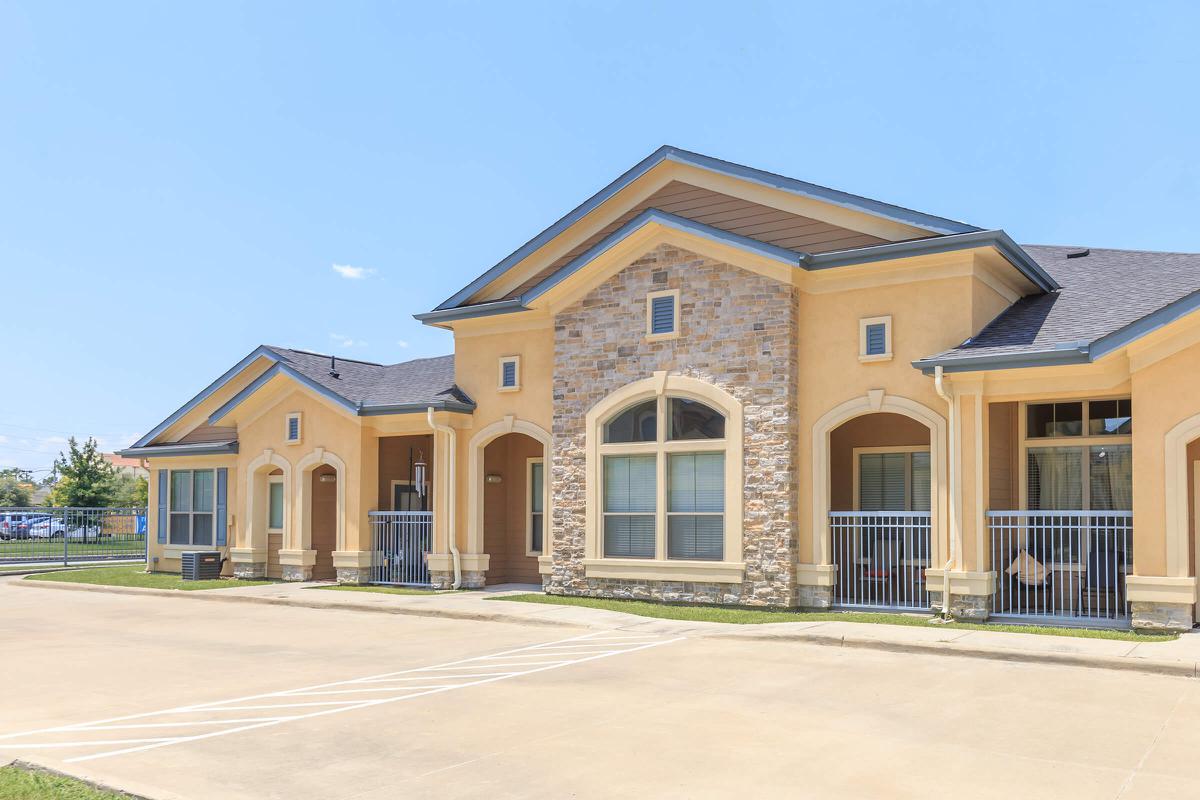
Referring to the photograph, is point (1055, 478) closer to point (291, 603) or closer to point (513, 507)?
point (513, 507)

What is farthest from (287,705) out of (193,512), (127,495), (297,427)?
(127,495)

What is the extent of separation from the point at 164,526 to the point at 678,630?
57.0 ft

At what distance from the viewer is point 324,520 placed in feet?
80.4

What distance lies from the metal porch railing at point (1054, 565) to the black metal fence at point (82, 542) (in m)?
27.0

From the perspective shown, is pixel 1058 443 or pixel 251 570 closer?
pixel 1058 443

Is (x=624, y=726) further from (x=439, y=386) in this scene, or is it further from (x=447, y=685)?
(x=439, y=386)

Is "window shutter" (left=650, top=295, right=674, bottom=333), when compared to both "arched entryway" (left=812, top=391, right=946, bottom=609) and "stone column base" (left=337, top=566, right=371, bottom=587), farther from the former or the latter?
"stone column base" (left=337, top=566, right=371, bottom=587)

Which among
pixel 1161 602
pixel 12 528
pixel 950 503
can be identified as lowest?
pixel 12 528

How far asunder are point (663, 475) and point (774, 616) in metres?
3.23

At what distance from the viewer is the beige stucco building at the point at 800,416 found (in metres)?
15.4

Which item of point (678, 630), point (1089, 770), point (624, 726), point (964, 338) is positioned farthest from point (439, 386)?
point (1089, 770)

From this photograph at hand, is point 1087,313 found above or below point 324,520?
above

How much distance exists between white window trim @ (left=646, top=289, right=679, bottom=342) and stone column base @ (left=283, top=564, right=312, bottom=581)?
9859mm

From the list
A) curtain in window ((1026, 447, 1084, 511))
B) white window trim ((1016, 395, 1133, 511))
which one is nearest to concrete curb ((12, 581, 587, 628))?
white window trim ((1016, 395, 1133, 511))
